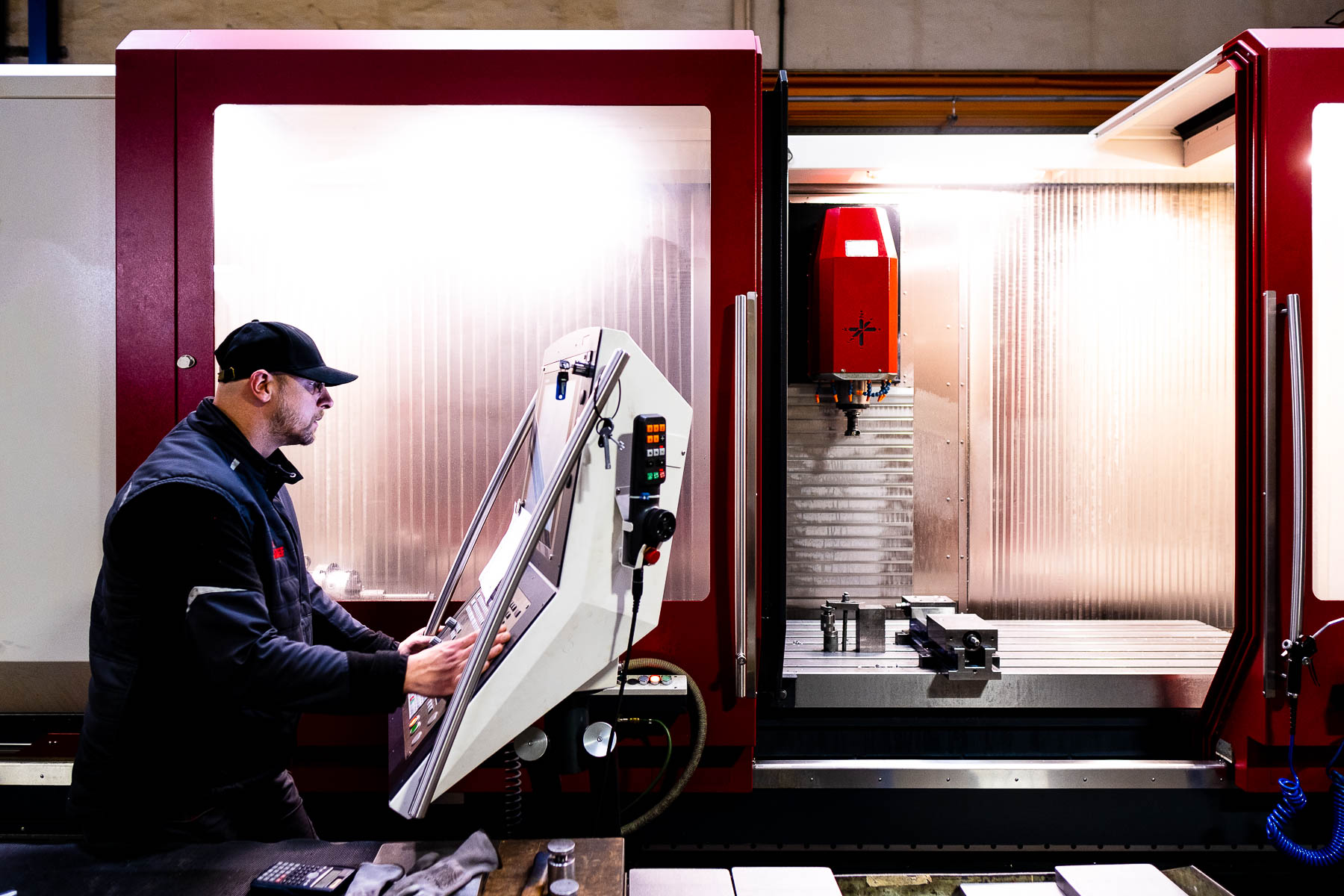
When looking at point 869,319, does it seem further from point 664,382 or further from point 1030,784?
point 1030,784

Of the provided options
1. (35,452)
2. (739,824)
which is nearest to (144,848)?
(35,452)

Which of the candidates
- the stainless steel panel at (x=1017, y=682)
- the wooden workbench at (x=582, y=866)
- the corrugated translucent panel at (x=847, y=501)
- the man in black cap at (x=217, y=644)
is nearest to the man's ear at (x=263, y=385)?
the man in black cap at (x=217, y=644)

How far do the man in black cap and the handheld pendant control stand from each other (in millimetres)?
339

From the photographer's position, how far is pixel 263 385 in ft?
5.79

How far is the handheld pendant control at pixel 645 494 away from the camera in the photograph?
5.21ft

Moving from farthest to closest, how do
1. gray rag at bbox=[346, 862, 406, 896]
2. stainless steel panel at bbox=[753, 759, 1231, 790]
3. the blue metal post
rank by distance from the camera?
the blue metal post < stainless steel panel at bbox=[753, 759, 1231, 790] < gray rag at bbox=[346, 862, 406, 896]

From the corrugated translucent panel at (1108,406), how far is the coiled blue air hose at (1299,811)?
37.0 inches

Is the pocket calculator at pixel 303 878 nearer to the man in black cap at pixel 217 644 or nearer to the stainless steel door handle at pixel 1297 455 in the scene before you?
the man in black cap at pixel 217 644

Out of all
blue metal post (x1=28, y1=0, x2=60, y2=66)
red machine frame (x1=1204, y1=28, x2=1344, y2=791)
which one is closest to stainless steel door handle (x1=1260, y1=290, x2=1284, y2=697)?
red machine frame (x1=1204, y1=28, x2=1344, y2=791)

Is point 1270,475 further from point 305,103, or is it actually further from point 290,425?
point 305,103

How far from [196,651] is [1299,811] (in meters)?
2.96

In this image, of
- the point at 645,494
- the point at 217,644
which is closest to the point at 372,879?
the point at 217,644

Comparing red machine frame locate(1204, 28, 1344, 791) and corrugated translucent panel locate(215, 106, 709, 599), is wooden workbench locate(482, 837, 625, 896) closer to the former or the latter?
corrugated translucent panel locate(215, 106, 709, 599)

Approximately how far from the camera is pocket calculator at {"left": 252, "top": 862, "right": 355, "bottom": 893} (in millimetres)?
1393
